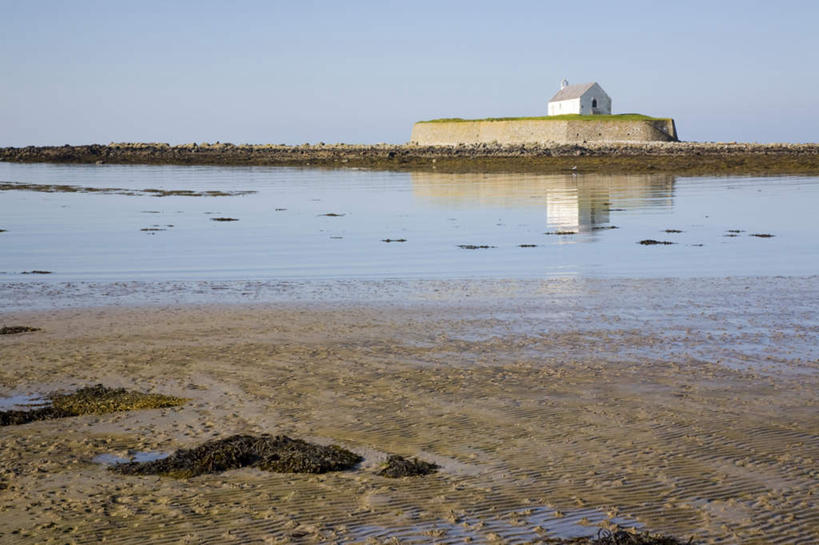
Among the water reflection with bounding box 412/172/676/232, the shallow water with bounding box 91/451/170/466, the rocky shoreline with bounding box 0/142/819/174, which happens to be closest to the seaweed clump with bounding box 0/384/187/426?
the shallow water with bounding box 91/451/170/466

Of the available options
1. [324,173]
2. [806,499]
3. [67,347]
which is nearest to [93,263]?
[67,347]

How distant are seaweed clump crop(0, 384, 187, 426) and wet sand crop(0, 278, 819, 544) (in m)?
0.17

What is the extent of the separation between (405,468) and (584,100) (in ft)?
340

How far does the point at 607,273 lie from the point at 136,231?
14.4m

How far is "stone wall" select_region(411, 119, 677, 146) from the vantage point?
96500 mm

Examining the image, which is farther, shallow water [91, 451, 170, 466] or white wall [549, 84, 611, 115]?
white wall [549, 84, 611, 115]

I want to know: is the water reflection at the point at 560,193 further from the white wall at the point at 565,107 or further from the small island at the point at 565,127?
the white wall at the point at 565,107

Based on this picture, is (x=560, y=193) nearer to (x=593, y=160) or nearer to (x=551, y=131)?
(x=593, y=160)

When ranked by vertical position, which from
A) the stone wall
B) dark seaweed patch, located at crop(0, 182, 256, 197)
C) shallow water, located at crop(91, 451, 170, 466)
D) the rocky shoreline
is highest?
the stone wall

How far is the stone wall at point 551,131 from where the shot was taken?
96.5m

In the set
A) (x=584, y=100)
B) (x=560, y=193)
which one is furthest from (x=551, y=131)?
(x=560, y=193)

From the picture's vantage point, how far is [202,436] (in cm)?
768

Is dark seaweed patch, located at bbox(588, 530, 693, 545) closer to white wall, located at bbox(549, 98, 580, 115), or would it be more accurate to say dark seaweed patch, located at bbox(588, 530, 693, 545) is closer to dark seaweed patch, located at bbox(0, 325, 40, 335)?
dark seaweed patch, located at bbox(0, 325, 40, 335)

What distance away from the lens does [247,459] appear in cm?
693
